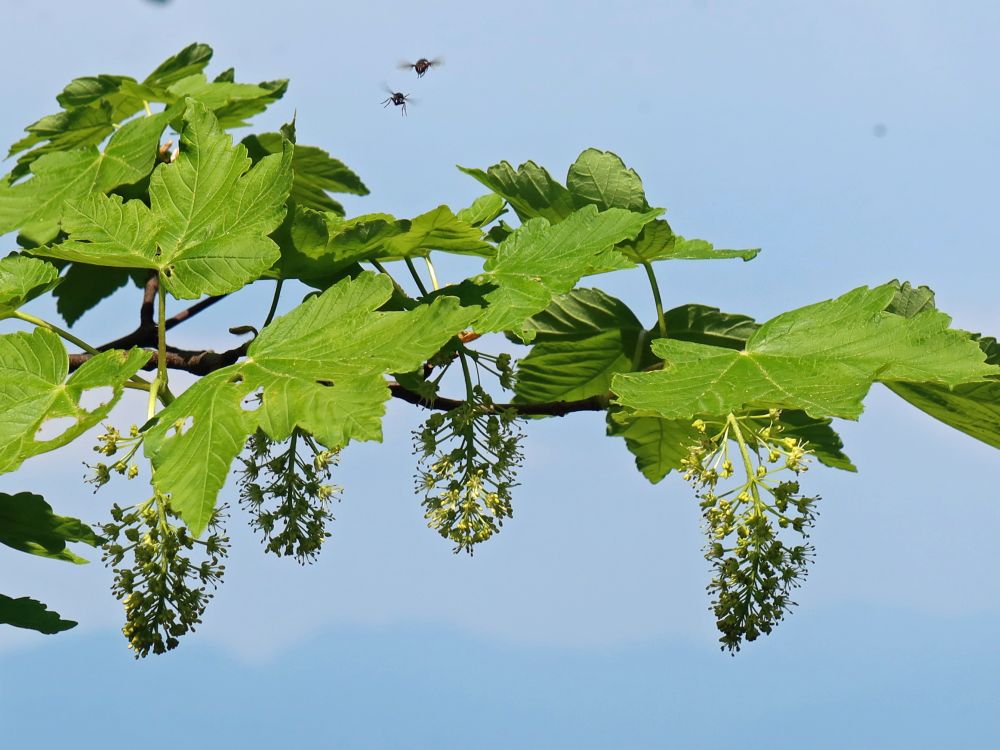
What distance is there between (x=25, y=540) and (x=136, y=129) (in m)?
1.18

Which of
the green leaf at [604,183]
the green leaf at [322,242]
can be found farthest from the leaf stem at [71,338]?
the green leaf at [604,183]

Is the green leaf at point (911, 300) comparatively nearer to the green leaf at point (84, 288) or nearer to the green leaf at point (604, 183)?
the green leaf at point (604, 183)

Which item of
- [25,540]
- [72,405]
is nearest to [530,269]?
[72,405]

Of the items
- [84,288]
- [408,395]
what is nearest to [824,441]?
[408,395]

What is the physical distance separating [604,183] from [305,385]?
1.05m

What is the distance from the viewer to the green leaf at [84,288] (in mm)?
3695

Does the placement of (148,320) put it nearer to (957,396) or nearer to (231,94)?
(231,94)

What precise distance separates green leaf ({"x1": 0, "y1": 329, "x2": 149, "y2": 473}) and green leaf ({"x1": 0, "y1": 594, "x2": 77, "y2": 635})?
2.73 ft

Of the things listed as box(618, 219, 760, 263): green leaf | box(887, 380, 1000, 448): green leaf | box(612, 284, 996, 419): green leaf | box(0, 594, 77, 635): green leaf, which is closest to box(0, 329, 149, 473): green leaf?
box(0, 594, 77, 635): green leaf

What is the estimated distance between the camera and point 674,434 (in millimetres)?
3271

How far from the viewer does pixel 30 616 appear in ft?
9.67

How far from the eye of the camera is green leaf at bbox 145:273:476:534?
195 centimetres

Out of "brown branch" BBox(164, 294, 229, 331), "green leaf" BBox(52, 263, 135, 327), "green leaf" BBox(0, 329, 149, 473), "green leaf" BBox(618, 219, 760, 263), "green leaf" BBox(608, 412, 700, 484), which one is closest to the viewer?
"green leaf" BBox(0, 329, 149, 473)

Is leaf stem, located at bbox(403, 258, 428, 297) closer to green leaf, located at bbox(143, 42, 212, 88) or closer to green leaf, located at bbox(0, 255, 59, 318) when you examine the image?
green leaf, located at bbox(0, 255, 59, 318)
